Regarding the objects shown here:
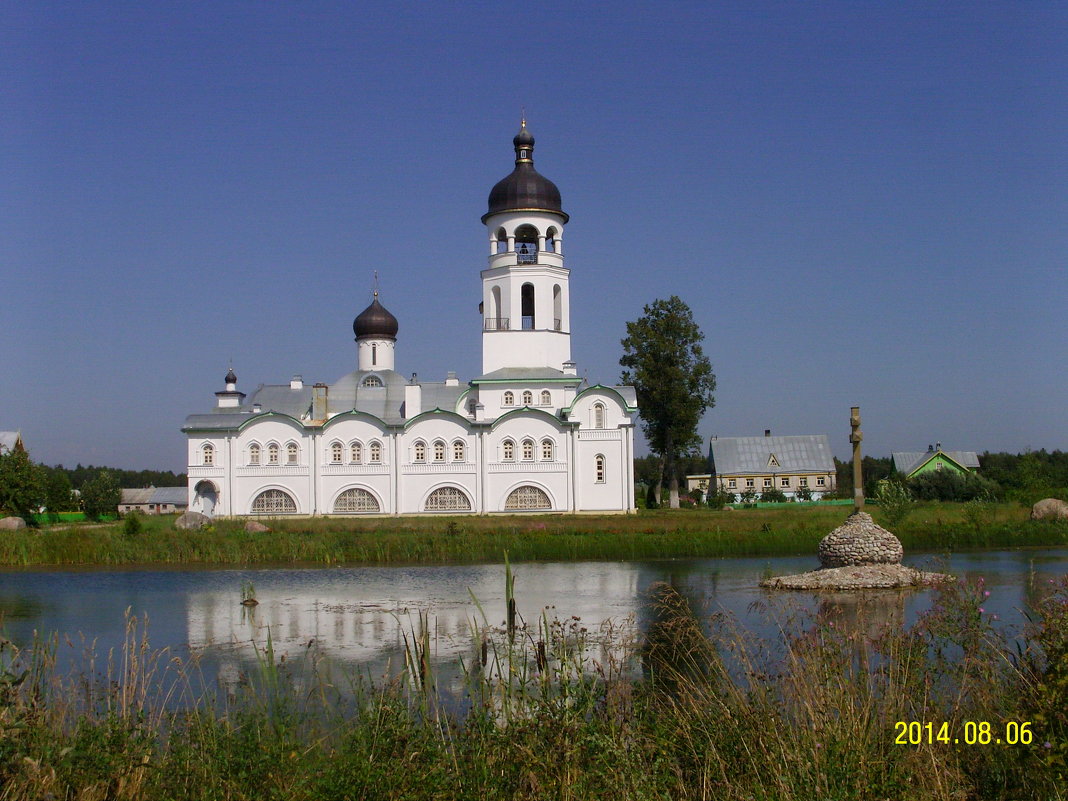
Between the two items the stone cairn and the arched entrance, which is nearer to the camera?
the stone cairn

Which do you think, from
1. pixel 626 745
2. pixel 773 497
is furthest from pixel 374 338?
pixel 626 745

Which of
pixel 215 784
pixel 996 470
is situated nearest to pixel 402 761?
pixel 215 784

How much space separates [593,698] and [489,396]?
3747 centimetres

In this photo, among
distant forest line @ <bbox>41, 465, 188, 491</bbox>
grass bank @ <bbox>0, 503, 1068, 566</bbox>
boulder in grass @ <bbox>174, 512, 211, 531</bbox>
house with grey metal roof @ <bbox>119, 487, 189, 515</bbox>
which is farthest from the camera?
distant forest line @ <bbox>41, 465, 188, 491</bbox>

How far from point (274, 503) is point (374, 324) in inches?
427

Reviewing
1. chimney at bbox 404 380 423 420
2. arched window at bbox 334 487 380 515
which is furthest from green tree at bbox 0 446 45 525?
chimney at bbox 404 380 423 420

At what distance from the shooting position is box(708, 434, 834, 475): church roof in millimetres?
63031

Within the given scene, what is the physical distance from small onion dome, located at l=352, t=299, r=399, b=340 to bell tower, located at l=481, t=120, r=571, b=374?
6.63m

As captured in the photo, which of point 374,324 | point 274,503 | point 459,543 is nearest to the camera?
point 459,543

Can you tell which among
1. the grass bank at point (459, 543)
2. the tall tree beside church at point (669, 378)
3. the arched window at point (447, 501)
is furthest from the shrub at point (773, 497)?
the grass bank at point (459, 543)

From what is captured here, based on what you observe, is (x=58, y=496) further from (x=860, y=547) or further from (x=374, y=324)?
(x=860, y=547)

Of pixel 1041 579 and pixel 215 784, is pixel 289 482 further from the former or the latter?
pixel 215 784

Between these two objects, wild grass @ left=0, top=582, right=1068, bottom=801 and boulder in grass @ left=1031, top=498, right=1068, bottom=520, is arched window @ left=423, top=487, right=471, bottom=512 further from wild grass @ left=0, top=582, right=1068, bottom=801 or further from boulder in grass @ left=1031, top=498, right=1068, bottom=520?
wild grass @ left=0, top=582, right=1068, bottom=801

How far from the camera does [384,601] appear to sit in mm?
18703
